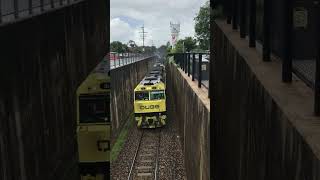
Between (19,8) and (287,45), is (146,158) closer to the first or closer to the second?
(19,8)

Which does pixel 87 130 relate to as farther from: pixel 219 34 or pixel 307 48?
pixel 307 48

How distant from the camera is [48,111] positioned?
12.0 metres

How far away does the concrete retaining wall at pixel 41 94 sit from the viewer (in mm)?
8844

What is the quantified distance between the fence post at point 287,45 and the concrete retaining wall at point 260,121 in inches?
4.4

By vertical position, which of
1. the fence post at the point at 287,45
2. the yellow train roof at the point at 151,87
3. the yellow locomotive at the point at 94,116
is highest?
the fence post at the point at 287,45

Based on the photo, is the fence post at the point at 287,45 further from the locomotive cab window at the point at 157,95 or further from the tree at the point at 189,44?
the tree at the point at 189,44

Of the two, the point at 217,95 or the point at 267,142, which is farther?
the point at 217,95

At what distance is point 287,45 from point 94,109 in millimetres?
9184

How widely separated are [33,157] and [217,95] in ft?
13.7

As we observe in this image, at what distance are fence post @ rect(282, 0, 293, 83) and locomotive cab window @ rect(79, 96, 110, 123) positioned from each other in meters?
8.80

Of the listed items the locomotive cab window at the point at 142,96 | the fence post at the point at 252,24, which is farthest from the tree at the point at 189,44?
the fence post at the point at 252,24

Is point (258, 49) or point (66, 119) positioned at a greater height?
point (258, 49)

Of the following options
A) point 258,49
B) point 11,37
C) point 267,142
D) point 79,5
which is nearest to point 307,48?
point 258,49

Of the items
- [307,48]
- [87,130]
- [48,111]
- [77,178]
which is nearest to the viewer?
[307,48]
